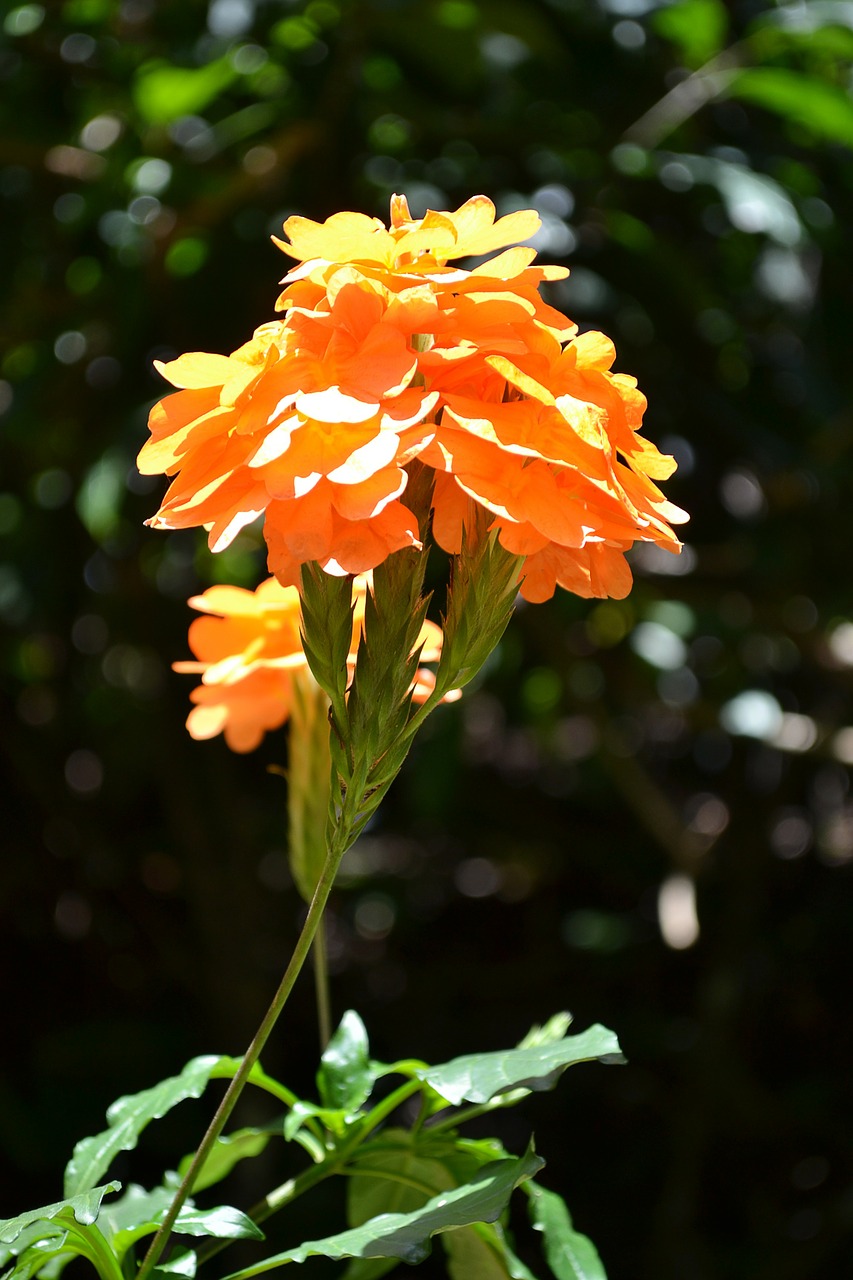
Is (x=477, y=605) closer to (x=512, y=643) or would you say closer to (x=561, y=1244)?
(x=561, y=1244)

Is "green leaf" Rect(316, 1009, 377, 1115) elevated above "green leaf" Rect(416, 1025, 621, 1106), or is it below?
below

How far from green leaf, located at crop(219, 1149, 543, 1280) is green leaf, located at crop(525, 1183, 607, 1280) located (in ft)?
0.28

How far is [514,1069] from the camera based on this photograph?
400mm

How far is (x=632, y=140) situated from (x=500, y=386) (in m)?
1.11

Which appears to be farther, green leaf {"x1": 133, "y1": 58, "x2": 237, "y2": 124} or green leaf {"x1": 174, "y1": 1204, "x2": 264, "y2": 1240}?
green leaf {"x1": 133, "y1": 58, "x2": 237, "y2": 124}

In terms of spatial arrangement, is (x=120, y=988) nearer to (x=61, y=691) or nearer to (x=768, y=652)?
(x=61, y=691)

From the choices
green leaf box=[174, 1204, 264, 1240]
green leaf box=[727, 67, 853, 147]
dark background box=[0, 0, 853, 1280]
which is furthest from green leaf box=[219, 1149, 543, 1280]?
green leaf box=[727, 67, 853, 147]

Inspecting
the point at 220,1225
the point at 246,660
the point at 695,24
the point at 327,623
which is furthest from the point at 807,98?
the point at 220,1225

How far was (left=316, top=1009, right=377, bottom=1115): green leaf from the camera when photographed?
0.48 meters

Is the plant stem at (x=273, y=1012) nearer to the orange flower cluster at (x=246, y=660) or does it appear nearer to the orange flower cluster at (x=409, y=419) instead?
the orange flower cluster at (x=409, y=419)

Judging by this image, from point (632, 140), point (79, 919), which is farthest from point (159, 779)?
point (632, 140)

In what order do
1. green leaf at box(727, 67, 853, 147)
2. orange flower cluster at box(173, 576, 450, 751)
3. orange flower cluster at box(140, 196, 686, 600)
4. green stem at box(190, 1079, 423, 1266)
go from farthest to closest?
green leaf at box(727, 67, 853, 147), orange flower cluster at box(173, 576, 450, 751), green stem at box(190, 1079, 423, 1266), orange flower cluster at box(140, 196, 686, 600)

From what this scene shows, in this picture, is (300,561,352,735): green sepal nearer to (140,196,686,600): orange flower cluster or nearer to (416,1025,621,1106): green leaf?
(140,196,686,600): orange flower cluster

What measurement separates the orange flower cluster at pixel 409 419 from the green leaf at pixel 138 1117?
23 cm
